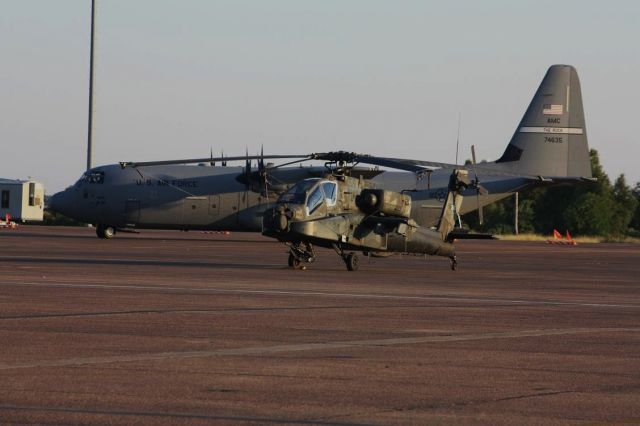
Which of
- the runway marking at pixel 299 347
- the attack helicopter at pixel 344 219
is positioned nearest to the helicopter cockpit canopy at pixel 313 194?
the attack helicopter at pixel 344 219

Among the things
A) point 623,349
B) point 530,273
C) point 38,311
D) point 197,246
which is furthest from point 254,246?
point 623,349

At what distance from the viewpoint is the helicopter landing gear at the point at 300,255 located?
3475cm

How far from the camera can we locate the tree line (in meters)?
109

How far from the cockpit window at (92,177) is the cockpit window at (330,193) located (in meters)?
28.5

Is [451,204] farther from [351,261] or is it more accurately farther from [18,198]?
[18,198]

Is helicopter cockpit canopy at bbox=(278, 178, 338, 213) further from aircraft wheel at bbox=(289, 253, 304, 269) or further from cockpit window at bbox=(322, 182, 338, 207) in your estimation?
aircraft wheel at bbox=(289, 253, 304, 269)

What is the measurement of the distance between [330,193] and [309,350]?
63.7 feet

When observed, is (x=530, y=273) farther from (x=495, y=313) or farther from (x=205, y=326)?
(x=205, y=326)

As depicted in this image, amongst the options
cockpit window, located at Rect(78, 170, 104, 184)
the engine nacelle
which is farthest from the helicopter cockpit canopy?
cockpit window, located at Rect(78, 170, 104, 184)

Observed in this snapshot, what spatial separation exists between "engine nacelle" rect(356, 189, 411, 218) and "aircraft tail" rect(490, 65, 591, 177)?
1166 inches

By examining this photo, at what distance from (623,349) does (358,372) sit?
169 inches

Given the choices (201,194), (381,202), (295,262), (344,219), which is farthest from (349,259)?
(201,194)

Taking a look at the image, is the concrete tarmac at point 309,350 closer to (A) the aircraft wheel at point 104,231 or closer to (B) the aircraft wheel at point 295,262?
(B) the aircraft wheel at point 295,262

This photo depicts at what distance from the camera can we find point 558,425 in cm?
1012
